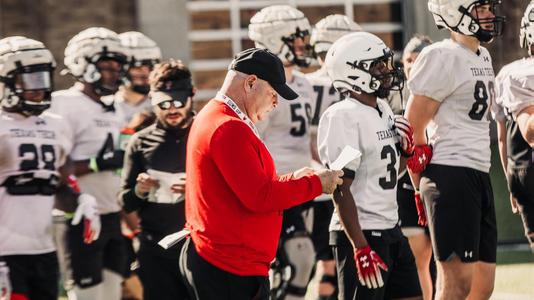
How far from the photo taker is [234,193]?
20.0ft

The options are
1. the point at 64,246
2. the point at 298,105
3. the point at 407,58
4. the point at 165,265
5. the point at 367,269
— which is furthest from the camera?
the point at 407,58

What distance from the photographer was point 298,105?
9.41 metres

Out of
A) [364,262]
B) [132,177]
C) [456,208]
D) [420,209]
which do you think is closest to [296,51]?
[132,177]

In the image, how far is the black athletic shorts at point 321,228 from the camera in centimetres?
960

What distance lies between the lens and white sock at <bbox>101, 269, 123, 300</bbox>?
898 centimetres

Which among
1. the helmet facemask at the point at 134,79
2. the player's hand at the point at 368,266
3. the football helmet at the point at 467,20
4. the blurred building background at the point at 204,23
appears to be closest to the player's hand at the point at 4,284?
the player's hand at the point at 368,266

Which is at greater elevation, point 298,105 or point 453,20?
point 453,20

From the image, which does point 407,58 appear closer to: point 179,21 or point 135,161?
point 135,161

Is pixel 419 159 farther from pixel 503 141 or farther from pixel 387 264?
pixel 503 141

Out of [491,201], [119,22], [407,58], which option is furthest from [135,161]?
[119,22]

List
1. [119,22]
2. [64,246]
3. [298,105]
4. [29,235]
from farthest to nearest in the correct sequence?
[119,22]
[298,105]
[64,246]
[29,235]

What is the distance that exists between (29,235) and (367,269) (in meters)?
1.90

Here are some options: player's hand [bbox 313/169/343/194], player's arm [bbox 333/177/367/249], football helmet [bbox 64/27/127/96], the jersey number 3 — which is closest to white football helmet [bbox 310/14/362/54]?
football helmet [bbox 64/27/127/96]

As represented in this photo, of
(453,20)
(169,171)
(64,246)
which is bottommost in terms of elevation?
(64,246)
